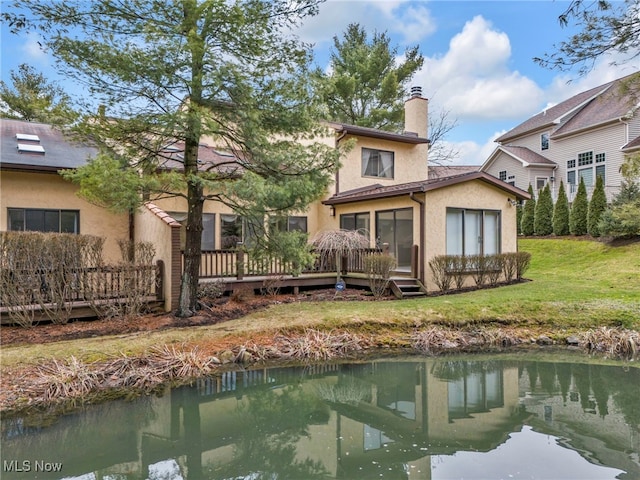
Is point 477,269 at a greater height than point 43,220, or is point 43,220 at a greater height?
point 43,220

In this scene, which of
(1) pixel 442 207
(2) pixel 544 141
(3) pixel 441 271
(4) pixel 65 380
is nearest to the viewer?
(4) pixel 65 380

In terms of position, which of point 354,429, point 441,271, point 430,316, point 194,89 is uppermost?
point 194,89

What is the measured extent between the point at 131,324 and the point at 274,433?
452 centimetres

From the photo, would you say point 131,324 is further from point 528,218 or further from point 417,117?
point 528,218

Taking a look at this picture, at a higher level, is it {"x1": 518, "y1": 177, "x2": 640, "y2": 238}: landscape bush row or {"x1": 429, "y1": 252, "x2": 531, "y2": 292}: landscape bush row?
{"x1": 518, "y1": 177, "x2": 640, "y2": 238}: landscape bush row

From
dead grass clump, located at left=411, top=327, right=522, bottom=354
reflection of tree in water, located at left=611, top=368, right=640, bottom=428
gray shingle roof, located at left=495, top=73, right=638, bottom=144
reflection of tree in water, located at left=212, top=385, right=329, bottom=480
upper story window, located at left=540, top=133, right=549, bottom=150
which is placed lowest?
reflection of tree in water, located at left=212, top=385, right=329, bottom=480

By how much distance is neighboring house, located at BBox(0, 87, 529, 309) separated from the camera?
10703mm

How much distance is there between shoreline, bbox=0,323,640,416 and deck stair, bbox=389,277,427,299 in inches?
105

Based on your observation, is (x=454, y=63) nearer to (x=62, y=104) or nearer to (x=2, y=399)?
(x=62, y=104)

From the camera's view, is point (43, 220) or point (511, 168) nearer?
point (43, 220)

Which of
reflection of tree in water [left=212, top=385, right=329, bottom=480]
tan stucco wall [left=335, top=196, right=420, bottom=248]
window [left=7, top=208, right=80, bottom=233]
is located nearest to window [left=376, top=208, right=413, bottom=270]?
tan stucco wall [left=335, top=196, right=420, bottom=248]

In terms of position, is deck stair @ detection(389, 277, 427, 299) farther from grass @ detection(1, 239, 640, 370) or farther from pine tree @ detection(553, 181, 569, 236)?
pine tree @ detection(553, 181, 569, 236)

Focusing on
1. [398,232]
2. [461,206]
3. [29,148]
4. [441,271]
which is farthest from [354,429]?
[29,148]

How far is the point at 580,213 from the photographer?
19.0 metres
